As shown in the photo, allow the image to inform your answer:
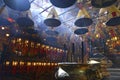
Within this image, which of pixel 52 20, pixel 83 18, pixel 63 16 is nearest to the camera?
pixel 83 18

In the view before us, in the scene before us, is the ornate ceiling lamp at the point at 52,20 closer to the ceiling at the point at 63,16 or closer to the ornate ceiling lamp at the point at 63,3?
the ceiling at the point at 63,16

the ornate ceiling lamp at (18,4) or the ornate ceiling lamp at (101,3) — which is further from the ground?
the ornate ceiling lamp at (101,3)

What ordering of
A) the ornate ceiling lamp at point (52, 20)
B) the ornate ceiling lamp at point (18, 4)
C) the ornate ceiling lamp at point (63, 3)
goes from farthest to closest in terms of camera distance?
the ornate ceiling lamp at point (52, 20) < the ornate ceiling lamp at point (63, 3) < the ornate ceiling lamp at point (18, 4)

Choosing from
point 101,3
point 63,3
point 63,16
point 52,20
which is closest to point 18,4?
point 63,3

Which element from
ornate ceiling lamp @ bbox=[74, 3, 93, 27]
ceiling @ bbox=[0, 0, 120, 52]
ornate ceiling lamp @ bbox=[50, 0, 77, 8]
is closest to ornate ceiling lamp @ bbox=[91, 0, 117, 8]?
ornate ceiling lamp @ bbox=[50, 0, 77, 8]

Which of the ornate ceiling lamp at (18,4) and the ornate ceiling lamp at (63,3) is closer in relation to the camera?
the ornate ceiling lamp at (18,4)

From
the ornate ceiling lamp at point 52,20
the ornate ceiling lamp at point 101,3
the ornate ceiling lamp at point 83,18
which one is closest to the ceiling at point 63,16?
the ornate ceiling lamp at point 52,20

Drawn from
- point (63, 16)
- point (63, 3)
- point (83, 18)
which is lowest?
point (83, 18)

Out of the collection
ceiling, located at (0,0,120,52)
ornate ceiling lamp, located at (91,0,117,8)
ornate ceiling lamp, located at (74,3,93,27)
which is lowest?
ornate ceiling lamp, located at (74,3,93,27)

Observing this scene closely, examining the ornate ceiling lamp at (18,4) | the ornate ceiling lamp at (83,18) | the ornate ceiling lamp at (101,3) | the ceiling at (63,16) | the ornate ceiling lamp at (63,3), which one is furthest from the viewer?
the ceiling at (63,16)

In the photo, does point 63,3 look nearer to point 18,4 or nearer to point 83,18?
point 18,4

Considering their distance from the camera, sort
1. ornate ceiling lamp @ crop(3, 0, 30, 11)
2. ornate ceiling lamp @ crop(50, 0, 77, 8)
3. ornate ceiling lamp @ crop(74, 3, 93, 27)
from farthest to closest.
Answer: ornate ceiling lamp @ crop(74, 3, 93, 27) < ornate ceiling lamp @ crop(50, 0, 77, 8) < ornate ceiling lamp @ crop(3, 0, 30, 11)

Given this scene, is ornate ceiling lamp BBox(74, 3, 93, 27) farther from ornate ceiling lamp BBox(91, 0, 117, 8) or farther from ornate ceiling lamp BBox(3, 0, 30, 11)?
ornate ceiling lamp BBox(3, 0, 30, 11)

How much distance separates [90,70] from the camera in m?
5.46
